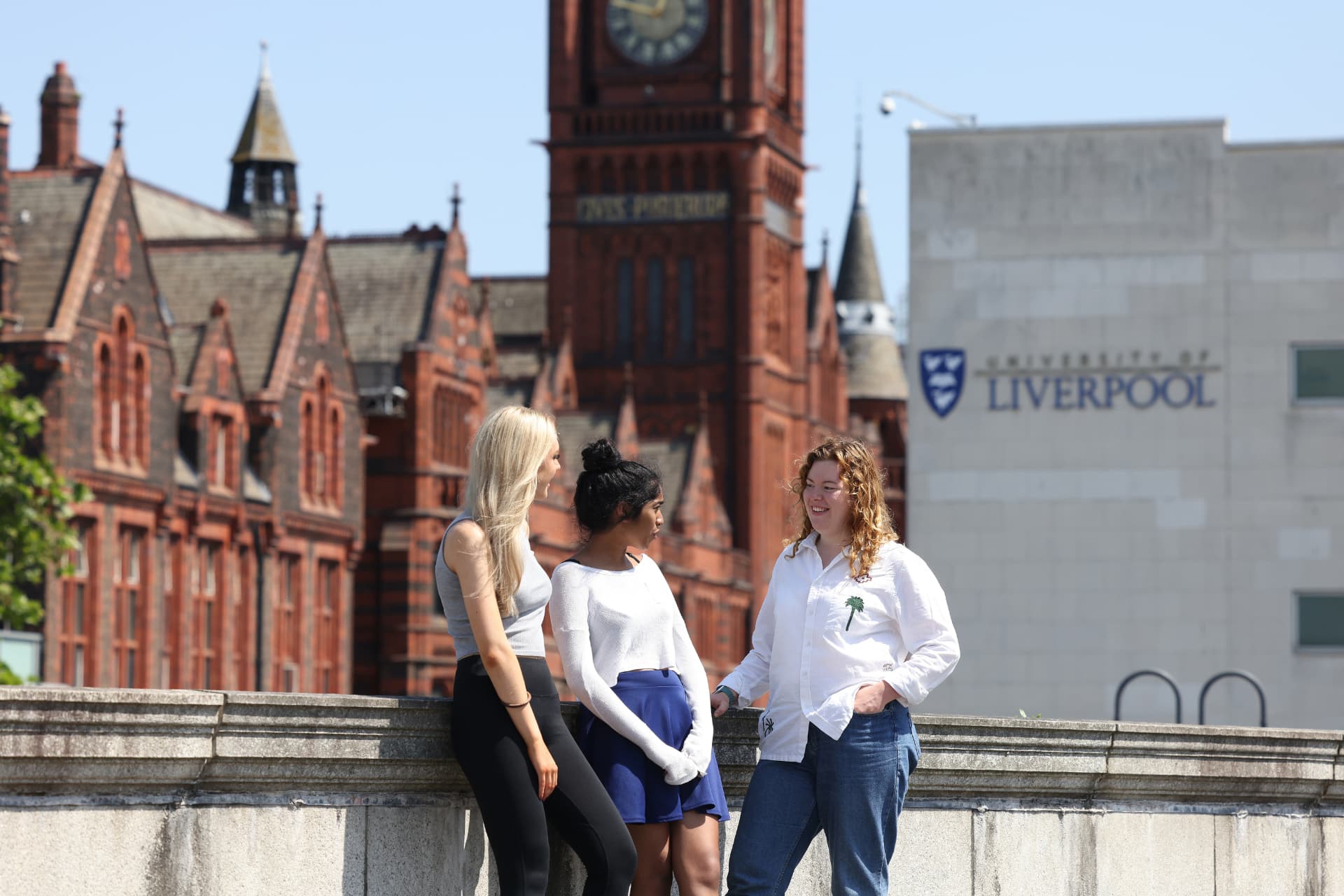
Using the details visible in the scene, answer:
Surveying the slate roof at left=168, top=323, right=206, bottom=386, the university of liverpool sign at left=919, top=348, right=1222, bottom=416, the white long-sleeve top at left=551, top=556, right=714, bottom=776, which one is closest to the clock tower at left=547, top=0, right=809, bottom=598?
the slate roof at left=168, top=323, right=206, bottom=386

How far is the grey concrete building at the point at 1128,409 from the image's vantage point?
138 ft

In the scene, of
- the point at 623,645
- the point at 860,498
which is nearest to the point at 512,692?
the point at 623,645

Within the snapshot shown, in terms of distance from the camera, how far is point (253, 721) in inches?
329

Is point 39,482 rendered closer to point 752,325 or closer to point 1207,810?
point 1207,810

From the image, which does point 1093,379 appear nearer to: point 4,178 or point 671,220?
point 4,178

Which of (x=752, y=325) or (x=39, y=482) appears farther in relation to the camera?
(x=752, y=325)

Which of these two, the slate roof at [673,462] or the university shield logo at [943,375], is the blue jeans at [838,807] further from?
the slate roof at [673,462]

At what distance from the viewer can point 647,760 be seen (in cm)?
841

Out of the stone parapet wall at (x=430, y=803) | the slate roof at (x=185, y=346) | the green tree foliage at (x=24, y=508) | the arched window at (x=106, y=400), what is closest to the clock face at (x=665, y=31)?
the slate roof at (x=185, y=346)

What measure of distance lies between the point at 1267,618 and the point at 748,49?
56.0 m

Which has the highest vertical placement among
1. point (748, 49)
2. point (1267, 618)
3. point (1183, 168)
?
point (748, 49)

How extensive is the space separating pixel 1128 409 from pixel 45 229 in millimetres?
20607

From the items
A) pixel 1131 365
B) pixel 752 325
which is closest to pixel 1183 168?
pixel 1131 365

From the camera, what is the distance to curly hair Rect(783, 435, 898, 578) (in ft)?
27.9
